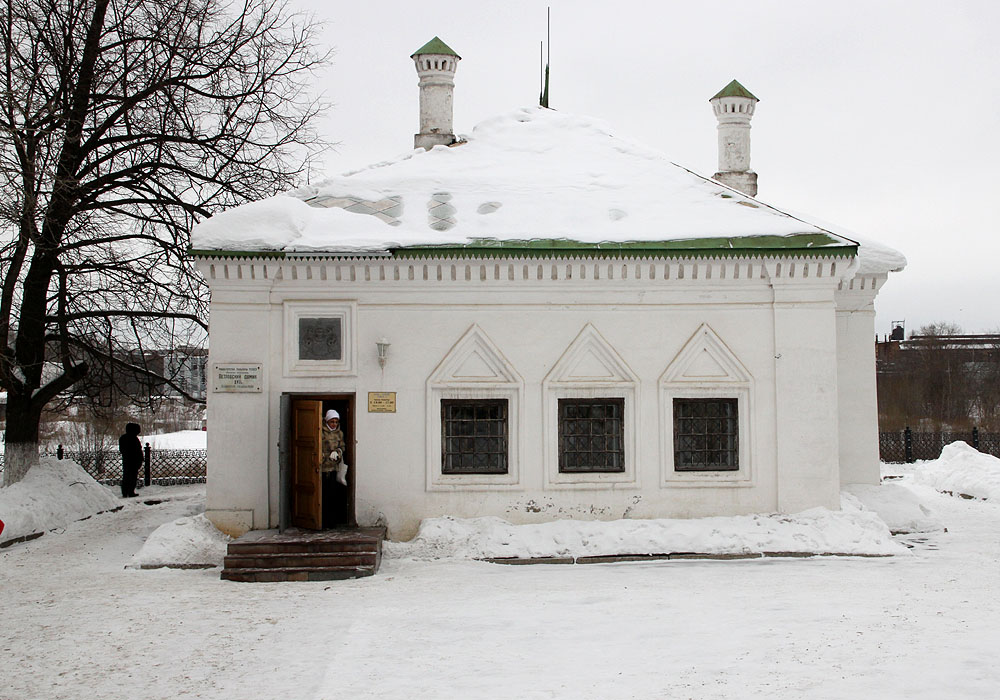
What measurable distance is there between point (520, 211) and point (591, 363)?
2.26m

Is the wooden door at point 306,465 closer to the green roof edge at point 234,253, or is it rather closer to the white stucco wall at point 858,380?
the green roof edge at point 234,253

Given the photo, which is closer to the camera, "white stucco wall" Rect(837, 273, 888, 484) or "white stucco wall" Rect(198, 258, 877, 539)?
"white stucco wall" Rect(198, 258, 877, 539)

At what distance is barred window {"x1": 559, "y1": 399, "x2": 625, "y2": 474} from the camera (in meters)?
12.4

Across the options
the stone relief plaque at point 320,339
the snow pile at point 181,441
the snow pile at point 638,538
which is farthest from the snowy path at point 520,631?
the snow pile at point 181,441

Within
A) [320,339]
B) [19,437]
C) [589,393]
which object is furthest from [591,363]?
[19,437]

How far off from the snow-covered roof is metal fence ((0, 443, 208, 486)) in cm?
1123

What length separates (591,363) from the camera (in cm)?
1252

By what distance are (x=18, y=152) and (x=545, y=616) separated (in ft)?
35.3

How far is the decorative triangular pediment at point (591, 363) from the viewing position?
1246 cm

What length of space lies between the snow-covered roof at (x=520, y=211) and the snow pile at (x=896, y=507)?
152 inches

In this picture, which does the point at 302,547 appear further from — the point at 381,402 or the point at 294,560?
the point at 381,402

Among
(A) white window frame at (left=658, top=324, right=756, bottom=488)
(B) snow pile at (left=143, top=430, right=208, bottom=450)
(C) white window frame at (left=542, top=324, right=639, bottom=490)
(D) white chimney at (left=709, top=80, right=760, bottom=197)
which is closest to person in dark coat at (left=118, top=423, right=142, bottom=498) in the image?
(C) white window frame at (left=542, top=324, right=639, bottom=490)

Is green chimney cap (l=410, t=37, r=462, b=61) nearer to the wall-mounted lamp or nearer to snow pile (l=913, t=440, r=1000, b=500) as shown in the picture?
the wall-mounted lamp

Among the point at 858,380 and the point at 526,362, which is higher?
the point at 526,362
